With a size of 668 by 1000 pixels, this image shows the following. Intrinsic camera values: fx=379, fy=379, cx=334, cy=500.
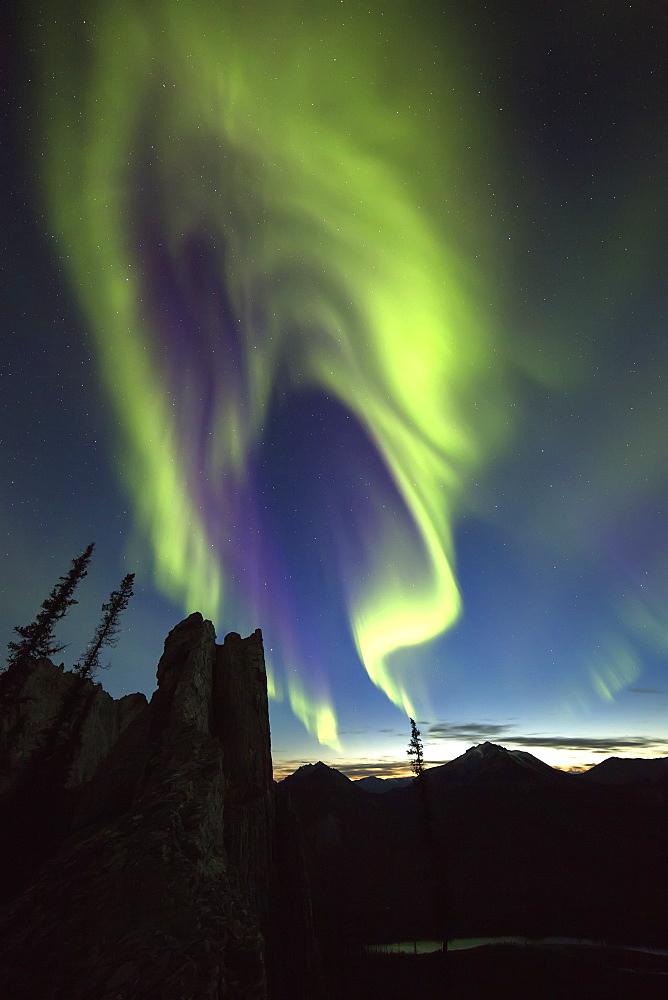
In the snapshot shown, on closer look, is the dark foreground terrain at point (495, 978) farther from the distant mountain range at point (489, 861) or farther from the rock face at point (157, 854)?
the rock face at point (157, 854)

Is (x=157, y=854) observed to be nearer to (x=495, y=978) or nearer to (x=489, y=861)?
(x=495, y=978)

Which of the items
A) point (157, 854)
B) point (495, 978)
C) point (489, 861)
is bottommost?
point (495, 978)

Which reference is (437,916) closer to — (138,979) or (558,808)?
(138,979)

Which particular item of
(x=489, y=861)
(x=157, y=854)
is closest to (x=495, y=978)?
(x=157, y=854)

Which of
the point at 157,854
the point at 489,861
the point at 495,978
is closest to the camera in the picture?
the point at 157,854

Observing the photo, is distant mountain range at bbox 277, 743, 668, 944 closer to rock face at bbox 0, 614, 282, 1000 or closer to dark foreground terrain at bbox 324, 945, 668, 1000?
dark foreground terrain at bbox 324, 945, 668, 1000

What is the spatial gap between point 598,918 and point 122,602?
11424 cm

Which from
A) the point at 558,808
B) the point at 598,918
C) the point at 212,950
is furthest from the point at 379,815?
the point at 212,950

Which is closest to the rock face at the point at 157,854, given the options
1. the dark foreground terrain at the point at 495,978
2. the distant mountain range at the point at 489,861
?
the distant mountain range at the point at 489,861

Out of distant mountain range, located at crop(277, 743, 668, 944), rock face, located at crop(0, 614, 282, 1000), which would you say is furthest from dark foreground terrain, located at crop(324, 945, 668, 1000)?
rock face, located at crop(0, 614, 282, 1000)

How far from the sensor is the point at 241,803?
2728 centimetres

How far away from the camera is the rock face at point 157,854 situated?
9.69m

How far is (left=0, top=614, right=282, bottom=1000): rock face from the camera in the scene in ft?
31.8

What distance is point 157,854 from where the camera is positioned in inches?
507
